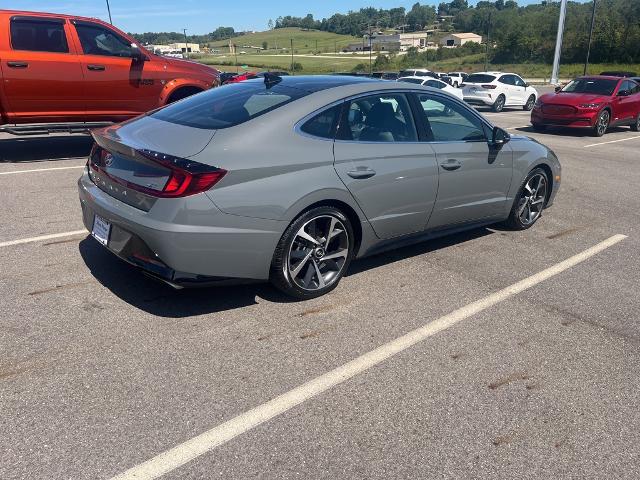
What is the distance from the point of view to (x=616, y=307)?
4145mm

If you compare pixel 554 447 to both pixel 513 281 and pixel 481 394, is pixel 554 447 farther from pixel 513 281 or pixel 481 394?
pixel 513 281

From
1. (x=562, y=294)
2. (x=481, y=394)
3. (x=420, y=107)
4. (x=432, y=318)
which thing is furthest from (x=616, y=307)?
(x=420, y=107)

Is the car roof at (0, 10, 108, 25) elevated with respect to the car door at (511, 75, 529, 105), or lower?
elevated

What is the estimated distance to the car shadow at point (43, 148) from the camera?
878 centimetres

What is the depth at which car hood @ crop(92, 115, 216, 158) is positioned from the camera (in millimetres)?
3482

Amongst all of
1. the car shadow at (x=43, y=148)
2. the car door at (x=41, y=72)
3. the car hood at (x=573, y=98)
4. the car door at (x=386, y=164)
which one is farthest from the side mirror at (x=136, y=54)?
the car hood at (x=573, y=98)

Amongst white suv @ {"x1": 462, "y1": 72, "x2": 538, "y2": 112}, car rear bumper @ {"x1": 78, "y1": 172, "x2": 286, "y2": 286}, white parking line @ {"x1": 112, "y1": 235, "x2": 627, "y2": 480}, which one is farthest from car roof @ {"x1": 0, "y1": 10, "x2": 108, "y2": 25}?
white suv @ {"x1": 462, "y1": 72, "x2": 538, "y2": 112}

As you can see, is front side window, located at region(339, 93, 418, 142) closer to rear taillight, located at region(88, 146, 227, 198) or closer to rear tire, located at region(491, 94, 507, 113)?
rear taillight, located at region(88, 146, 227, 198)

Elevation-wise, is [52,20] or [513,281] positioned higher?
[52,20]

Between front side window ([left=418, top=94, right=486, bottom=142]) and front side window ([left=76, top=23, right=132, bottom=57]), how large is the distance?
585 centimetres

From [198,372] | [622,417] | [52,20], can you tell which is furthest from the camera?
[52,20]

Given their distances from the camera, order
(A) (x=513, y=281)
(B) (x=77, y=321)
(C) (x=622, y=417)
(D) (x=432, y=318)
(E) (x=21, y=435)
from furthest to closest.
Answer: (A) (x=513, y=281) → (D) (x=432, y=318) → (B) (x=77, y=321) → (C) (x=622, y=417) → (E) (x=21, y=435)

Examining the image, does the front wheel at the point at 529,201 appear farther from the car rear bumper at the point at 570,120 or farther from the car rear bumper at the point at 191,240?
the car rear bumper at the point at 570,120

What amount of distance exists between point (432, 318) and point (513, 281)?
111 centimetres
